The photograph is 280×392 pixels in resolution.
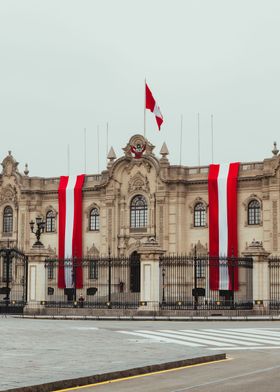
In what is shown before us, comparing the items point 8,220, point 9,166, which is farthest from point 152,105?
point 8,220

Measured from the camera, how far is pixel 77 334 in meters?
22.3

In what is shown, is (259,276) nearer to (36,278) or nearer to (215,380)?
(36,278)

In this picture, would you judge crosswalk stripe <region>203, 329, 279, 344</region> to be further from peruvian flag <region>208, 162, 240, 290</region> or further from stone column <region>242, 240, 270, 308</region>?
peruvian flag <region>208, 162, 240, 290</region>

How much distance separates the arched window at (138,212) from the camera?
201 ft

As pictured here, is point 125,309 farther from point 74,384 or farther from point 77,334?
point 74,384

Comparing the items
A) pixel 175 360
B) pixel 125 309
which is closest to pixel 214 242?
pixel 125 309

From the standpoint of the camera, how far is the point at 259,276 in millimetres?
38125

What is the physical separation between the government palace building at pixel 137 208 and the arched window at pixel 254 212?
0.07m

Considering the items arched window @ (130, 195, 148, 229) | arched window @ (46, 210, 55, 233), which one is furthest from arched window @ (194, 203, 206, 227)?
arched window @ (46, 210, 55, 233)

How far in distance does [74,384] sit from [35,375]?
72 centimetres

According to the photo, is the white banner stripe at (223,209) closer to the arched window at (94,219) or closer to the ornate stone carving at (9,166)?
the arched window at (94,219)

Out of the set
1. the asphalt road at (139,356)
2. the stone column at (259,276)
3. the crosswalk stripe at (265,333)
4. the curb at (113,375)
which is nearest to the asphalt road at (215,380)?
the asphalt road at (139,356)

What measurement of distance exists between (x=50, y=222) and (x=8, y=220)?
4.47 meters

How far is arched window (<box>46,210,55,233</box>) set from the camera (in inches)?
2560
